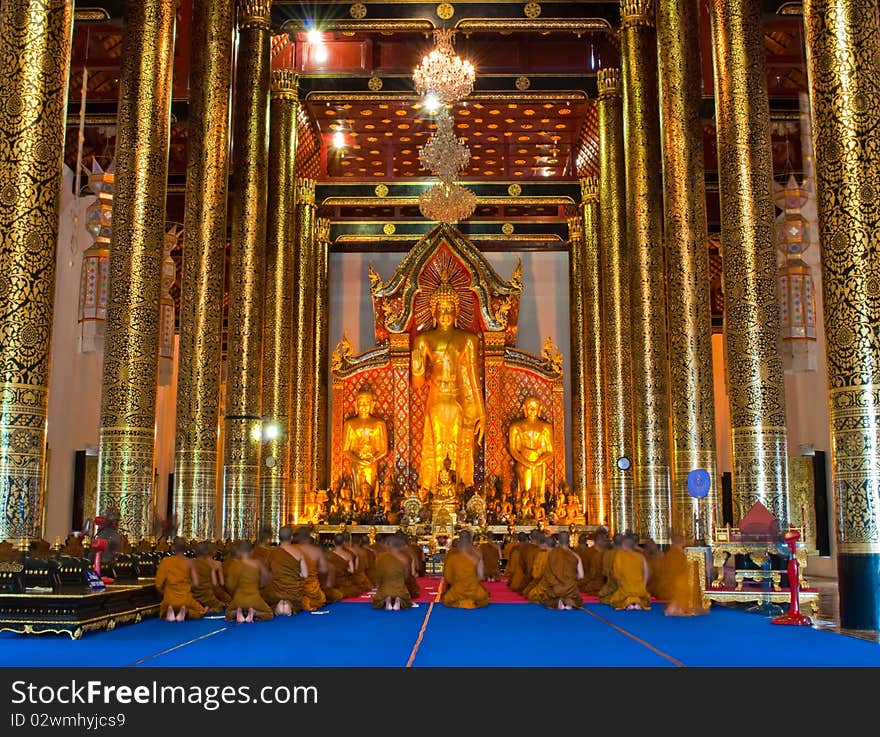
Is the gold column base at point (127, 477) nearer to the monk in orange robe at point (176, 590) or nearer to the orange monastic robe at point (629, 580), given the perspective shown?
the monk in orange robe at point (176, 590)

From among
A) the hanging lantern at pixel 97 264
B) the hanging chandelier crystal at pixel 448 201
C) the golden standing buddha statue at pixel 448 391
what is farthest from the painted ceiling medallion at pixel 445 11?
the hanging lantern at pixel 97 264

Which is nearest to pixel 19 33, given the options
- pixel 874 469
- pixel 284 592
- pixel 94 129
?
pixel 284 592

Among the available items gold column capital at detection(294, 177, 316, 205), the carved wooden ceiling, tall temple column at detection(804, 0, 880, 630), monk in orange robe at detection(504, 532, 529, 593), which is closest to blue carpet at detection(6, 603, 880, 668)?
tall temple column at detection(804, 0, 880, 630)

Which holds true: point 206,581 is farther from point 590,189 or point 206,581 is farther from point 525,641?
point 590,189

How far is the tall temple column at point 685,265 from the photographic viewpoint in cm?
1177

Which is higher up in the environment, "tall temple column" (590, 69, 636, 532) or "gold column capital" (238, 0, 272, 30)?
"gold column capital" (238, 0, 272, 30)

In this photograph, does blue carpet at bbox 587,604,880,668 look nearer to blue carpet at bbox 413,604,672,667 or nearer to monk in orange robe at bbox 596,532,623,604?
blue carpet at bbox 413,604,672,667

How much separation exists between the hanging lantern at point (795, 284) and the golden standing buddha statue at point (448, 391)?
19.8ft

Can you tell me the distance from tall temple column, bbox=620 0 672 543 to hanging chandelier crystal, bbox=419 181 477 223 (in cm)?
245

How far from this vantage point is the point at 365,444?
762 inches

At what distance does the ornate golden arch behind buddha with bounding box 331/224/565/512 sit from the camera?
64.4 feet

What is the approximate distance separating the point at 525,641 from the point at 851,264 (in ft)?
11.1
